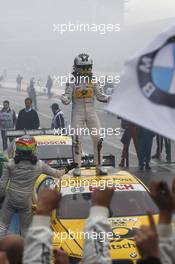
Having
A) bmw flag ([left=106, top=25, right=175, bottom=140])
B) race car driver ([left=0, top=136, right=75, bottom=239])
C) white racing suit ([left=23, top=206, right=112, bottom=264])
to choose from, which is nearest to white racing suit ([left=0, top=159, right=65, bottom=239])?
race car driver ([left=0, top=136, right=75, bottom=239])

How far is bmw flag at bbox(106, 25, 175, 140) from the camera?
11.9 ft

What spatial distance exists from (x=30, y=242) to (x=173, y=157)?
14.1 m

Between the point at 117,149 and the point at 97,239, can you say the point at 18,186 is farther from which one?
the point at 117,149

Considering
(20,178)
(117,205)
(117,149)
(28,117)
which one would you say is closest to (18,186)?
(20,178)

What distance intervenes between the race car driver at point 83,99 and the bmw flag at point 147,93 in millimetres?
4763

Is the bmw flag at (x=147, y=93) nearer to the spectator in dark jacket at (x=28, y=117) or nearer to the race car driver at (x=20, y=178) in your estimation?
the race car driver at (x=20, y=178)

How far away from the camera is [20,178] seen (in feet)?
24.4

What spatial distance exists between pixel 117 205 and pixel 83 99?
1745mm

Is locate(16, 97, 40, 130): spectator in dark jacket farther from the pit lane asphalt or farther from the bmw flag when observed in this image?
the bmw flag

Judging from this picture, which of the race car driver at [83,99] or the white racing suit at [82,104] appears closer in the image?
the race car driver at [83,99]

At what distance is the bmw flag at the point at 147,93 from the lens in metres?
3.63

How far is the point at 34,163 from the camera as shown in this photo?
746cm

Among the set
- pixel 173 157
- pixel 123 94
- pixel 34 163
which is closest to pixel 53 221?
pixel 34 163

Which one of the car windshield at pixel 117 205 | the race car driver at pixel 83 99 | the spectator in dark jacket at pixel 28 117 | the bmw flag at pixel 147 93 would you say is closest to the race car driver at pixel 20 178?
the car windshield at pixel 117 205
